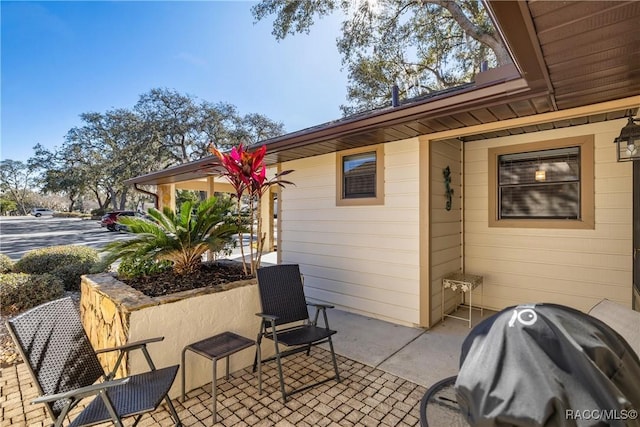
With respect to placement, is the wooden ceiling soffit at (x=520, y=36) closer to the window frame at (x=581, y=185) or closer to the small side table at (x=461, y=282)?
the window frame at (x=581, y=185)

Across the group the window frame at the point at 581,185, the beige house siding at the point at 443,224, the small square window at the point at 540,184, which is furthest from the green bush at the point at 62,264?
the small square window at the point at 540,184

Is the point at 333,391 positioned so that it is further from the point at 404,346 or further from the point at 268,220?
the point at 268,220

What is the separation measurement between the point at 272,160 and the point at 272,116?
55.2 ft

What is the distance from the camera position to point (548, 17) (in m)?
1.53

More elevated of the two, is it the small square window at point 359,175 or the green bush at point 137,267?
the small square window at point 359,175

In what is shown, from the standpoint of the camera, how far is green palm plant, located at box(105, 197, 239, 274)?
3.38m

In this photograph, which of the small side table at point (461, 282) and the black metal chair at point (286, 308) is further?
the small side table at point (461, 282)

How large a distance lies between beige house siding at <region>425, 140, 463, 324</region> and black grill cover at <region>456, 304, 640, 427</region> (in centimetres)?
293

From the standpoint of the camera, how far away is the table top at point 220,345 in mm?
2393

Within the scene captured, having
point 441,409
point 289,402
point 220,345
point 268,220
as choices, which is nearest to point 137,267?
point 220,345

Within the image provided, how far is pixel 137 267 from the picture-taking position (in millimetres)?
3572

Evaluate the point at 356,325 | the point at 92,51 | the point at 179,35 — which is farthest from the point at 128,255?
the point at 92,51

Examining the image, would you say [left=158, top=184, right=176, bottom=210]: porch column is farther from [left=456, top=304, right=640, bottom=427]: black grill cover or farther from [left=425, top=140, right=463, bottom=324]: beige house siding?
[left=456, top=304, right=640, bottom=427]: black grill cover

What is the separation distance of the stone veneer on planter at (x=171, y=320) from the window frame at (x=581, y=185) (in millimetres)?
3583
